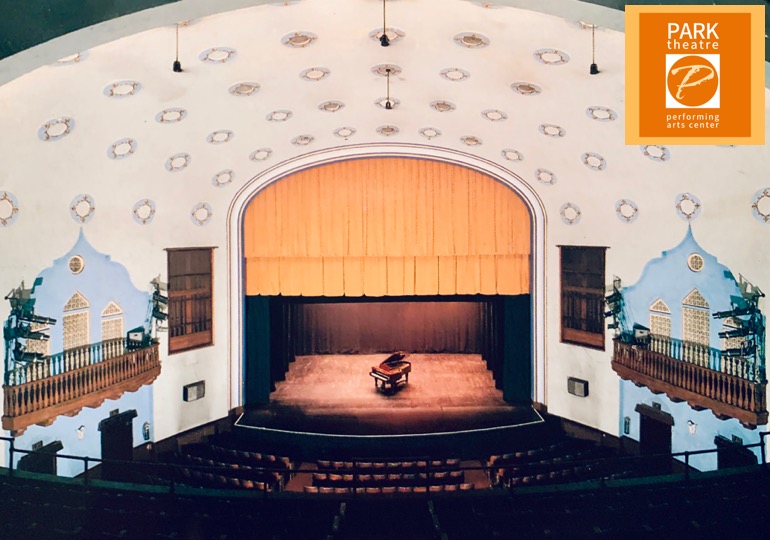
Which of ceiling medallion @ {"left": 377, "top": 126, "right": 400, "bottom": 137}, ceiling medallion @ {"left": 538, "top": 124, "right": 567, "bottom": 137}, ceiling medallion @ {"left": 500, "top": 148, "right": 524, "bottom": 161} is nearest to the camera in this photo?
ceiling medallion @ {"left": 538, "top": 124, "right": 567, "bottom": 137}

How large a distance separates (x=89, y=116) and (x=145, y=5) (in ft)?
19.4

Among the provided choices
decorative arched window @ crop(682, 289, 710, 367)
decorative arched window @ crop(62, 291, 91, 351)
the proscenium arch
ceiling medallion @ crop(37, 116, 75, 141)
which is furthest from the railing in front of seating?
ceiling medallion @ crop(37, 116, 75, 141)

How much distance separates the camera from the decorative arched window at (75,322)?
434 inches

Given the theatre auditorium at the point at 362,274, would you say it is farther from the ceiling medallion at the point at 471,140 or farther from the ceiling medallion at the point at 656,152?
the ceiling medallion at the point at 471,140

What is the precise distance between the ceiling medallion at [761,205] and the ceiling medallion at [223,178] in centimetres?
1102

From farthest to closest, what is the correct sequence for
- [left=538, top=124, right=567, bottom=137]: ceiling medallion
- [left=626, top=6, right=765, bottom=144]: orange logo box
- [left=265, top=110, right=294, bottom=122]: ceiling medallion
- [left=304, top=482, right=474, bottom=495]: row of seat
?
1. [left=538, top=124, right=567, bottom=137]: ceiling medallion
2. [left=265, top=110, right=294, bottom=122]: ceiling medallion
3. [left=304, top=482, right=474, bottom=495]: row of seat
4. [left=626, top=6, right=765, bottom=144]: orange logo box

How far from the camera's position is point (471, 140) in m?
12.0

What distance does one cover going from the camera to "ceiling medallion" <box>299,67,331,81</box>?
7820 mm

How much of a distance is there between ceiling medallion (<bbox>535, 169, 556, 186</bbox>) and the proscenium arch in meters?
0.69

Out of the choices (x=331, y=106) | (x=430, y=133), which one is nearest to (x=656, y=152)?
(x=430, y=133)

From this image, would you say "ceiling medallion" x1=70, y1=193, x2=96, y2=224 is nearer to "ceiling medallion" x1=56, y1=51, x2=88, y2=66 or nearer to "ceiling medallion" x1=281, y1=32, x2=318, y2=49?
"ceiling medallion" x1=56, y1=51, x2=88, y2=66

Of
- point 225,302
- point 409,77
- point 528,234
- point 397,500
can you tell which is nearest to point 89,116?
point 409,77

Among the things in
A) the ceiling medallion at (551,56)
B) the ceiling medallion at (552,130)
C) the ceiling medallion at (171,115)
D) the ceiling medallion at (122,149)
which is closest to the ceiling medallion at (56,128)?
the ceiling medallion at (122,149)

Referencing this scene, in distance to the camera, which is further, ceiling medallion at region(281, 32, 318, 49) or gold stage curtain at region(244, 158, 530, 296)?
gold stage curtain at region(244, 158, 530, 296)
